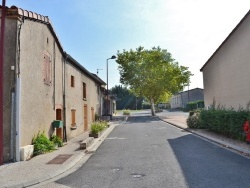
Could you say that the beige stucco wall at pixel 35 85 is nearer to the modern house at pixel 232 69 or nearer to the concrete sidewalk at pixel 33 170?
the concrete sidewalk at pixel 33 170

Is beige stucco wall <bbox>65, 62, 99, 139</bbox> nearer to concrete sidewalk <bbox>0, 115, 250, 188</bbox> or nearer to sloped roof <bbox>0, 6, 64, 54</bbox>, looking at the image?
sloped roof <bbox>0, 6, 64, 54</bbox>

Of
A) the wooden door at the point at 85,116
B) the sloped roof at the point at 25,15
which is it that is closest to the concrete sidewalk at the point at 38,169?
the sloped roof at the point at 25,15

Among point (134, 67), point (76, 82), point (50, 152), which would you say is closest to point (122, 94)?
point (134, 67)

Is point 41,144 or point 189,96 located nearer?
point 41,144

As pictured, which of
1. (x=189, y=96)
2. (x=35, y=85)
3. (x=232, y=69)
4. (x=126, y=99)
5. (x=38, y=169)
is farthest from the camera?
(x=126, y=99)

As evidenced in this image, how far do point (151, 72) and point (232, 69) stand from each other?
26.4 m

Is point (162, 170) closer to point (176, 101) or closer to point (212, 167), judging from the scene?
point (212, 167)

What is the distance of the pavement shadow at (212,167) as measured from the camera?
6859 mm

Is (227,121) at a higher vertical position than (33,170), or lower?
higher

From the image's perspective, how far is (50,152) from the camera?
11.8m

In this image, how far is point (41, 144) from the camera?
11.6 meters

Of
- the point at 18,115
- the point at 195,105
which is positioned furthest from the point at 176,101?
the point at 18,115

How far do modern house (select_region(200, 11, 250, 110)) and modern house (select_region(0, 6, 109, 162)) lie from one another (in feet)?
36.1

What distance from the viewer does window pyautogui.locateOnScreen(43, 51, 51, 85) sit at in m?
13.0
